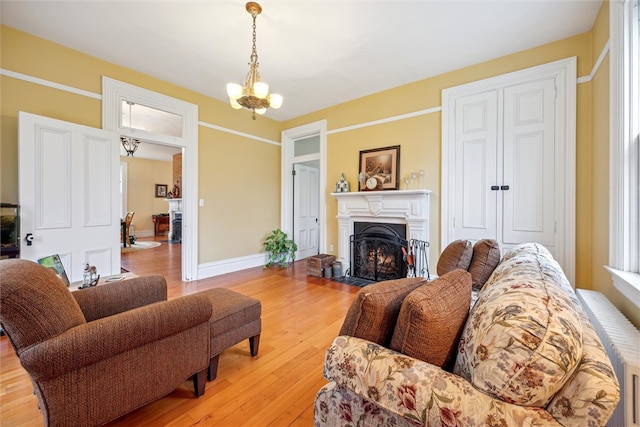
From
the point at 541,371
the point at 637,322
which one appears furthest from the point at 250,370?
the point at 637,322

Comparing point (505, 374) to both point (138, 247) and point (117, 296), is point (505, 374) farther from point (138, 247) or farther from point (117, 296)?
point (138, 247)

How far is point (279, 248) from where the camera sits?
16.4 feet

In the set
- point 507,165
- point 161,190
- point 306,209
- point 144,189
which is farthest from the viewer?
point 161,190

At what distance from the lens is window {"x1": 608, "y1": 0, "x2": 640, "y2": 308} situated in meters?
1.77

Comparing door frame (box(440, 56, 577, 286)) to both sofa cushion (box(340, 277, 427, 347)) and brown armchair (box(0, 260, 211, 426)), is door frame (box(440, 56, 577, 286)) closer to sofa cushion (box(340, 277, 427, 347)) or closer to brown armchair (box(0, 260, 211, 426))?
sofa cushion (box(340, 277, 427, 347))

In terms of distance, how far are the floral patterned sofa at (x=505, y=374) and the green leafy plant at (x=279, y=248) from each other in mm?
4119

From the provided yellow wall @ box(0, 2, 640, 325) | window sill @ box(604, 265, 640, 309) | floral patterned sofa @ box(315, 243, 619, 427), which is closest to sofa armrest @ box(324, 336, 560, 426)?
floral patterned sofa @ box(315, 243, 619, 427)

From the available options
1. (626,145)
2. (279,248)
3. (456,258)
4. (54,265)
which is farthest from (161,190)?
(626,145)

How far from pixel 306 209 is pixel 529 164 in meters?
3.97

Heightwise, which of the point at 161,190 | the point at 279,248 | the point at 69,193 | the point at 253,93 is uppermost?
the point at 253,93

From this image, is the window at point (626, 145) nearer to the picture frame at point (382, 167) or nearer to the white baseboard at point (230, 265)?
the picture frame at point (382, 167)

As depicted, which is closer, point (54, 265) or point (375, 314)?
point (375, 314)

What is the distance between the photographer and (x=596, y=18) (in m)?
2.51

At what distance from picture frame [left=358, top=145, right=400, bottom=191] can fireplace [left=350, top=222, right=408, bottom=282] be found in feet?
2.11
